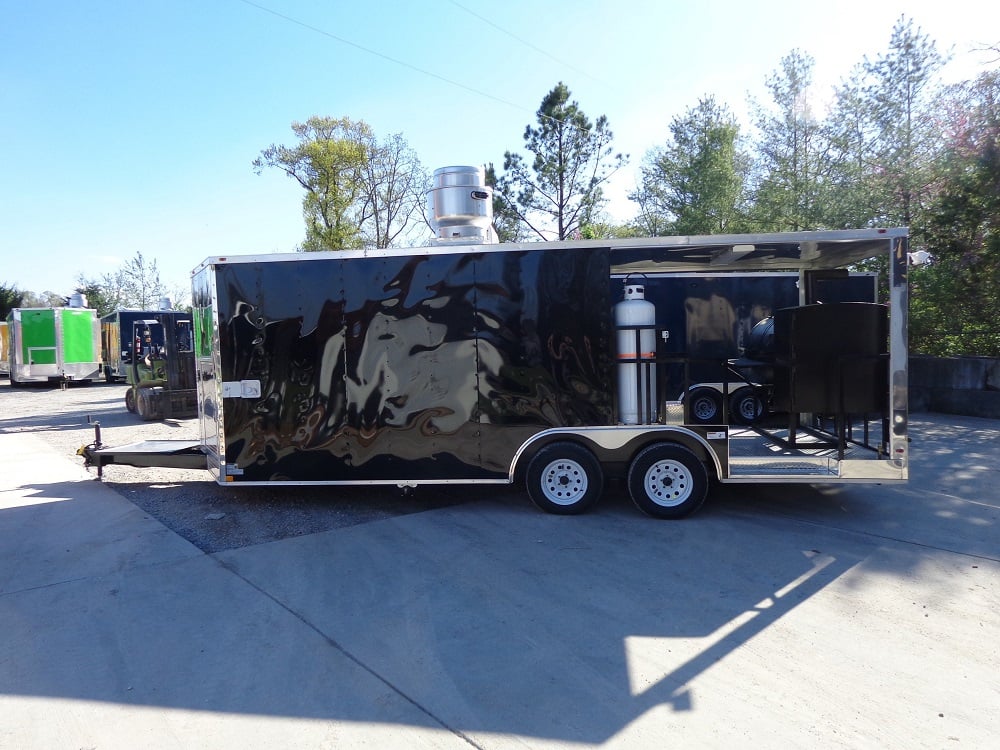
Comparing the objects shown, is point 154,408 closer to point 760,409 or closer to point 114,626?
point 114,626

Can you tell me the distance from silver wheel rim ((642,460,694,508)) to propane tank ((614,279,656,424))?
46cm

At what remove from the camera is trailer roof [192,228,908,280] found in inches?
243

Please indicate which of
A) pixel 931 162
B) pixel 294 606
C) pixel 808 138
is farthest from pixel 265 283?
pixel 808 138

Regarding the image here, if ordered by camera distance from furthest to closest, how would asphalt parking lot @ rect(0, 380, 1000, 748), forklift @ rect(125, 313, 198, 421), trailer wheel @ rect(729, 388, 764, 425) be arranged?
forklift @ rect(125, 313, 198, 421)
trailer wheel @ rect(729, 388, 764, 425)
asphalt parking lot @ rect(0, 380, 1000, 748)

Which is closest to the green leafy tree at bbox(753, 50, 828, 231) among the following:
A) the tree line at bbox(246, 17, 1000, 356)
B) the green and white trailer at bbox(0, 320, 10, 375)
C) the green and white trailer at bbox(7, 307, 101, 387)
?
the tree line at bbox(246, 17, 1000, 356)

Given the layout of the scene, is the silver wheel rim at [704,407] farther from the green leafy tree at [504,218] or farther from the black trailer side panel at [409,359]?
the green leafy tree at [504,218]

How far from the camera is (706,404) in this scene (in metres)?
12.0

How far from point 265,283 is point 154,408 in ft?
31.7

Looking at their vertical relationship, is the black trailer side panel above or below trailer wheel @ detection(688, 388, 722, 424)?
above

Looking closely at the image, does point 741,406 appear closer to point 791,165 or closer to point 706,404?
point 706,404

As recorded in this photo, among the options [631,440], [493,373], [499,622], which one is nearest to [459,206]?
[493,373]

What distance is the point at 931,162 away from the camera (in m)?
14.1

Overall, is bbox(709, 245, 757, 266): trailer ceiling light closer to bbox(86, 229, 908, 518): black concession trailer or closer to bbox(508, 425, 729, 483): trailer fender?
bbox(86, 229, 908, 518): black concession trailer

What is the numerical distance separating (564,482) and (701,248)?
2.62 metres
